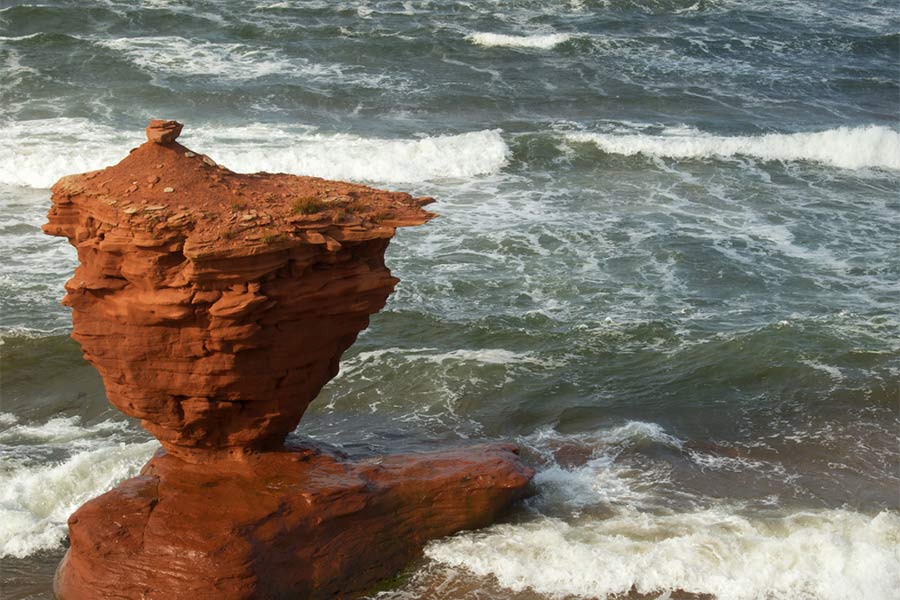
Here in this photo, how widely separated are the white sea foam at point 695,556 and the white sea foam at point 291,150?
14.9 metres

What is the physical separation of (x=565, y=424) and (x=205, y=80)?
19.7m

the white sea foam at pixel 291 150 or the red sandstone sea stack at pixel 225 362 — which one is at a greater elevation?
the red sandstone sea stack at pixel 225 362

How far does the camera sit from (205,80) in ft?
99.2

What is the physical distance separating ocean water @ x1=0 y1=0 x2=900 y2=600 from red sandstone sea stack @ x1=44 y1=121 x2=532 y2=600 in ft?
2.98

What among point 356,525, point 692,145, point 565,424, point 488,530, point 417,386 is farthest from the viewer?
point 692,145

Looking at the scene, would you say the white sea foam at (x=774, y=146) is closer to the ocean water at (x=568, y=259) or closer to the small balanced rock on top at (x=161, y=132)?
the ocean water at (x=568, y=259)

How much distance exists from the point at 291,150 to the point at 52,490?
49.4ft

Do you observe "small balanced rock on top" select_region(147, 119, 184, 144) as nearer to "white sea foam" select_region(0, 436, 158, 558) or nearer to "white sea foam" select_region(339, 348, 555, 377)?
"white sea foam" select_region(0, 436, 158, 558)

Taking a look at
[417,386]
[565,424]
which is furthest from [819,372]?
[417,386]

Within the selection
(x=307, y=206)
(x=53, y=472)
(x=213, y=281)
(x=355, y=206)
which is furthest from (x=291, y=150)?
(x=213, y=281)

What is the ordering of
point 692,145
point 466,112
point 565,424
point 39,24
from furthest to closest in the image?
point 39,24, point 466,112, point 692,145, point 565,424

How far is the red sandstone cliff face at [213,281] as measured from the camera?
A: 8.99 m

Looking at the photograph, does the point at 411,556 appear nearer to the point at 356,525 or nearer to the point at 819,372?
the point at 356,525

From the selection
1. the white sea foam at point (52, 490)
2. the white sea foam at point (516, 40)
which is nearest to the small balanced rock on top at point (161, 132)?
the white sea foam at point (52, 490)
